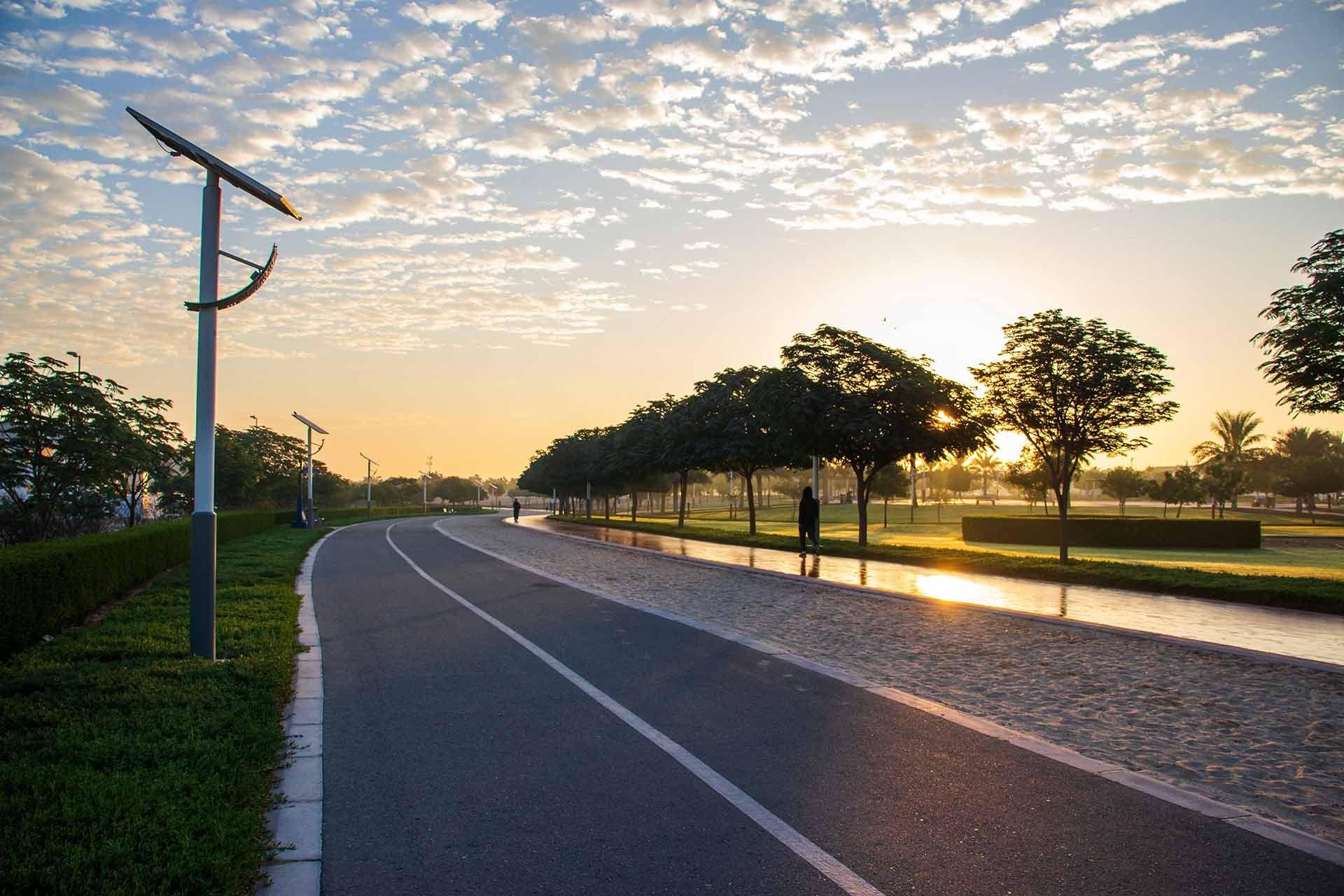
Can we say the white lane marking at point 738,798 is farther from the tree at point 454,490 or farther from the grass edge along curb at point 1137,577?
the tree at point 454,490

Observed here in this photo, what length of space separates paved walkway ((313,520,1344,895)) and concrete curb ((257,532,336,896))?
3.8 inches

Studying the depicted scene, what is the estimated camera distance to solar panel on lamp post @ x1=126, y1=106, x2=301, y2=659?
8328 mm

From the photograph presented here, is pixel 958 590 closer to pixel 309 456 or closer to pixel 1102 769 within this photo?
pixel 1102 769

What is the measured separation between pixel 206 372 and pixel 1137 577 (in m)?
16.3

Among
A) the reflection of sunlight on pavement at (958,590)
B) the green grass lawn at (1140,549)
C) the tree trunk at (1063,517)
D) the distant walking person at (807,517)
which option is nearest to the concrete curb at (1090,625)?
the reflection of sunlight on pavement at (958,590)

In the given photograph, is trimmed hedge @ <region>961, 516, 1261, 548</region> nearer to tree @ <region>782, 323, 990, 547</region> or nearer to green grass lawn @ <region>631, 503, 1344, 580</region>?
green grass lawn @ <region>631, 503, 1344, 580</region>

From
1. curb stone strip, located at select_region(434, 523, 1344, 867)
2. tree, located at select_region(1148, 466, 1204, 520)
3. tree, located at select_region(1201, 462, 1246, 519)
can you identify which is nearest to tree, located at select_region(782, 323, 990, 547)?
curb stone strip, located at select_region(434, 523, 1344, 867)

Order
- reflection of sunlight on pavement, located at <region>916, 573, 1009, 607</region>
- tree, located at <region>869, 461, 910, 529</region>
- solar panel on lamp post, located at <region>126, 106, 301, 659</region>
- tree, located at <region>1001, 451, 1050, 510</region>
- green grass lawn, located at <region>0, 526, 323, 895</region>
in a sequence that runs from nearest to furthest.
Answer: green grass lawn, located at <region>0, 526, 323, 895</region> → solar panel on lamp post, located at <region>126, 106, 301, 659</region> → reflection of sunlight on pavement, located at <region>916, 573, 1009, 607</region> → tree, located at <region>1001, 451, 1050, 510</region> → tree, located at <region>869, 461, 910, 529</region>

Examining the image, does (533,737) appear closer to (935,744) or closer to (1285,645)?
(935,744)

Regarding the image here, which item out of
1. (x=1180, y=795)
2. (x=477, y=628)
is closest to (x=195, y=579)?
(x=477, y=628)

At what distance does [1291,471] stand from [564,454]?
5835cm

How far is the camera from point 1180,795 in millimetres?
5031

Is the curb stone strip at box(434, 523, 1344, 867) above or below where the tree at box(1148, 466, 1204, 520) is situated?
below

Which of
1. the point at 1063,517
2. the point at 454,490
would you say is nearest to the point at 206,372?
the point at 1063,517
